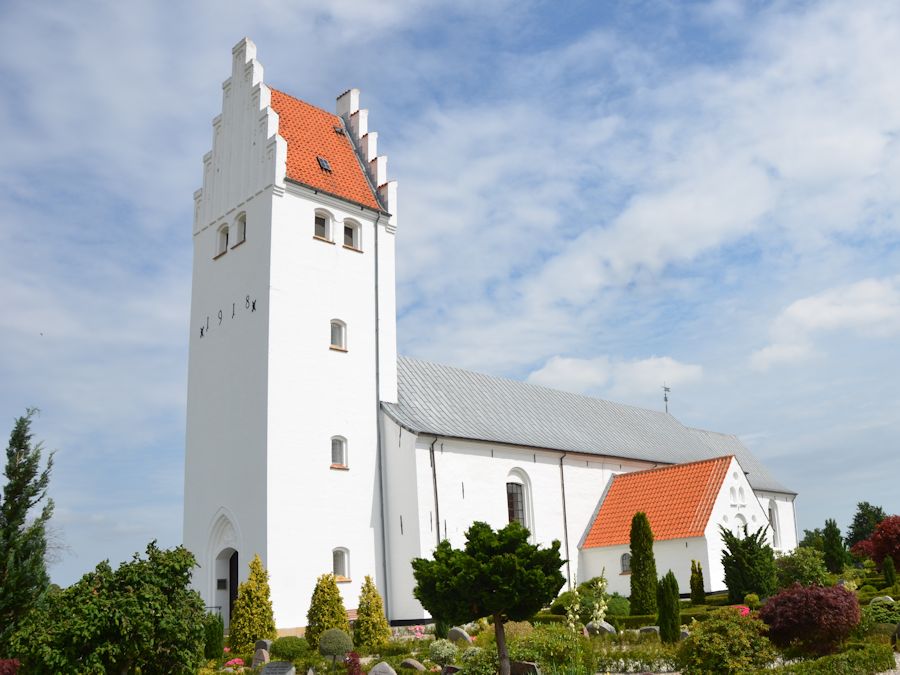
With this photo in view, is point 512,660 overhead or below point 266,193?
below

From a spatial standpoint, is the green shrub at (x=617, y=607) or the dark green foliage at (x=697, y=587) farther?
the dark green foliage at (x=697, y=587)

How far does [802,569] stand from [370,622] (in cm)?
1225

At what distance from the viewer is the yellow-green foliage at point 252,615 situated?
20.7 m

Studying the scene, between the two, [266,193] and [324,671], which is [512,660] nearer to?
[324,671]

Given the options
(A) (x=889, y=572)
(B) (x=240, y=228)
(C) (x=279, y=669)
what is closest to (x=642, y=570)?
(A) (x=889, y=572)

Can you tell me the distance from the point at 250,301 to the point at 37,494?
26.6ft

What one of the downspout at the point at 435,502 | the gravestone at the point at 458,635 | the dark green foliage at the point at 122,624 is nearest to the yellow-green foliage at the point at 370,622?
the gravestone at the point at 458,635

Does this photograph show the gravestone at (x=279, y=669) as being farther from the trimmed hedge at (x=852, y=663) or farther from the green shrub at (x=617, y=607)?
the green shrub at (x=617, y=607)

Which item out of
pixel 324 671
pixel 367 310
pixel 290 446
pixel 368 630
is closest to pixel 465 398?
pixel 367 310

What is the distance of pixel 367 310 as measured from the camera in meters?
26.4

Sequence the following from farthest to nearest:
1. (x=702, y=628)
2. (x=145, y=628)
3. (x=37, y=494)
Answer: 1. (x=37, y=494)
2. (x=702, y=628)
3. (x=145, y=628)

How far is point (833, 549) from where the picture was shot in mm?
36312

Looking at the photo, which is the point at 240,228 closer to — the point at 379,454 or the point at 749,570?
the point at 379,454

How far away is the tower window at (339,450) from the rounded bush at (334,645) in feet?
21.4
